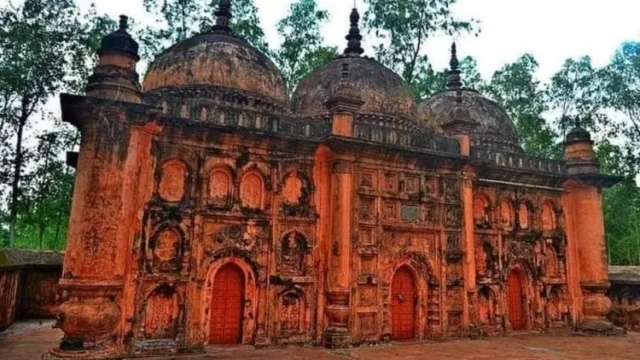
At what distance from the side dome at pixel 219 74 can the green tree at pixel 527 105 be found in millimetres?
14813

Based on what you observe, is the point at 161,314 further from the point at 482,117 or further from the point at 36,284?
the point at 482,117

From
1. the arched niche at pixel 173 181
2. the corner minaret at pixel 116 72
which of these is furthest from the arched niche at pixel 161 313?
the corner minaret at pixel 116 72

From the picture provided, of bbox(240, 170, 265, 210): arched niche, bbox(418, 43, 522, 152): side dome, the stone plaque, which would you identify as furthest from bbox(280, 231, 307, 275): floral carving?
bbox(418, 43, 522, 152): side dome

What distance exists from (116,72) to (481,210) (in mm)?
10818

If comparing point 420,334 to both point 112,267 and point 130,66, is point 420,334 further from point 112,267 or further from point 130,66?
point 130,66

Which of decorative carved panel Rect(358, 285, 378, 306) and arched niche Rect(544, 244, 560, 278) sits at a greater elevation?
arched niche Rect(544, 244, 560, 278)

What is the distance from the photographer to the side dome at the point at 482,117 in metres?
18.5

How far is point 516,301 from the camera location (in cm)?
1508

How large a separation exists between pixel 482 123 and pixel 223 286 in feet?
40.5

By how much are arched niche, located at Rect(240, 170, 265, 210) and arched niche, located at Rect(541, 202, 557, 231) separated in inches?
380

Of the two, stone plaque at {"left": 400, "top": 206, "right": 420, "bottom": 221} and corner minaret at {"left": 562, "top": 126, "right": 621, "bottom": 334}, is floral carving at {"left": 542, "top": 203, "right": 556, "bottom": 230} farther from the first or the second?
stone plaque at {"left": 400, "top": 206, "right": 420, "bottom": 221}

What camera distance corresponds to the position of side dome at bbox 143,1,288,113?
44.8 ft

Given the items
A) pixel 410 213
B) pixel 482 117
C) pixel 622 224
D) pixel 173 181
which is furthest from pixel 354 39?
pixel 622 224

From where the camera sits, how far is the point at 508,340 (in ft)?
43.3
